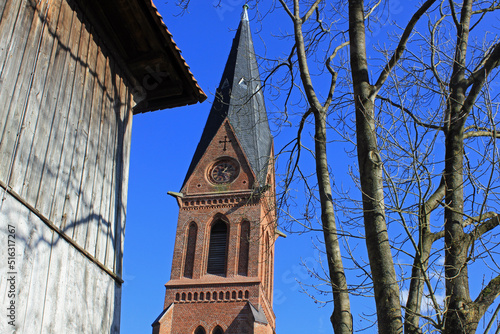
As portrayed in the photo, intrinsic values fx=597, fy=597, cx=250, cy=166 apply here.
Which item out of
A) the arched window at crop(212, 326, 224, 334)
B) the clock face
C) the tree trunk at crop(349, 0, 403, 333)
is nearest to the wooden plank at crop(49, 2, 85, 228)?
the tree trunk at crop(349, 0, 403, 333)

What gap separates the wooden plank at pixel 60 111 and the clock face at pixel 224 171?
24152 mm

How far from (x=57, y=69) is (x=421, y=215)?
11.1 feet

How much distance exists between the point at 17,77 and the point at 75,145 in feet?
3.08

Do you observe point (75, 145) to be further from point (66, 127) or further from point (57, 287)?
point (57, 287)

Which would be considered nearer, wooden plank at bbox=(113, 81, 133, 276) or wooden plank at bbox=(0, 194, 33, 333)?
wooden plank at bbox=(0, 194, 33, 333)

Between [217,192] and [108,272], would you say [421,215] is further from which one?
[217,192]

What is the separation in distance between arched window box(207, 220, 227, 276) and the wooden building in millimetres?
21063

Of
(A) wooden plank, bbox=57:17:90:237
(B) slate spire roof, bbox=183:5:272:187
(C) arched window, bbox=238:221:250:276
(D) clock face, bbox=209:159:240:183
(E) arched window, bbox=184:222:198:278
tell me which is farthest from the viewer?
(B) slate spire roof, bbox=183:5:272:187

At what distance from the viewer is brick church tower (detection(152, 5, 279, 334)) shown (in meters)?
25.8

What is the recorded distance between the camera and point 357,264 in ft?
16.9

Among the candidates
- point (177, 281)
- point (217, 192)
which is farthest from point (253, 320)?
point (217, 192)

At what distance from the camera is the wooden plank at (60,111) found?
480cm

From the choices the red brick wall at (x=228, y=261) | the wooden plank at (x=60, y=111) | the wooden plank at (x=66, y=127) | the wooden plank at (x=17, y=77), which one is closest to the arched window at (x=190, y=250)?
the red brick wall at (x=228, y=261)

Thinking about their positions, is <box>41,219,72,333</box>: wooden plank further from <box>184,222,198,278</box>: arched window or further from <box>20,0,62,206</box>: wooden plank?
<box>184,222,198,278</box>: arched window
